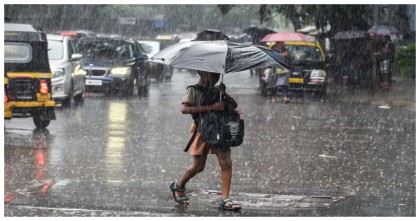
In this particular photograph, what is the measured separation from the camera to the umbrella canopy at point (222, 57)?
9.15 m

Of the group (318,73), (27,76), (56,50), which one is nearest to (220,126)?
(27,76)

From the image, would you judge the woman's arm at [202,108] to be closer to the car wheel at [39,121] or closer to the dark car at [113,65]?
the car wheel at [39,121]

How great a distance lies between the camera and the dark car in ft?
89.6

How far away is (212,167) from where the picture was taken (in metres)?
12.8

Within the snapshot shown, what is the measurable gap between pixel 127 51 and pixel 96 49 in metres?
0.83

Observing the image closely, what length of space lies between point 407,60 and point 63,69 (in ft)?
56.7

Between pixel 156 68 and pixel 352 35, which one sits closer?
pixel 352 35

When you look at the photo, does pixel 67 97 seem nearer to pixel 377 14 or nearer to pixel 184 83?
pixel 184 83

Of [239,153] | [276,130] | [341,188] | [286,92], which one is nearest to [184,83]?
[286,92]

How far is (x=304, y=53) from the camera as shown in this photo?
28359mm

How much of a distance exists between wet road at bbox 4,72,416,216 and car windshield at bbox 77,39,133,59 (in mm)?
5707

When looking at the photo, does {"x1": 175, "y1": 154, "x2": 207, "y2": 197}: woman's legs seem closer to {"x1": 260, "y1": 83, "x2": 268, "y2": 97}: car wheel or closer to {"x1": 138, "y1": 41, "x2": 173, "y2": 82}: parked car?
{"x1": 260, "y1": 83, "x2": 268, "y2": 97}: car wheel

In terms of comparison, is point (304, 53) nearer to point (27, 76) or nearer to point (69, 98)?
point (69, 98)

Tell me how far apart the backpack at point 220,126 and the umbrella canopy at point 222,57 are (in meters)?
0.34
